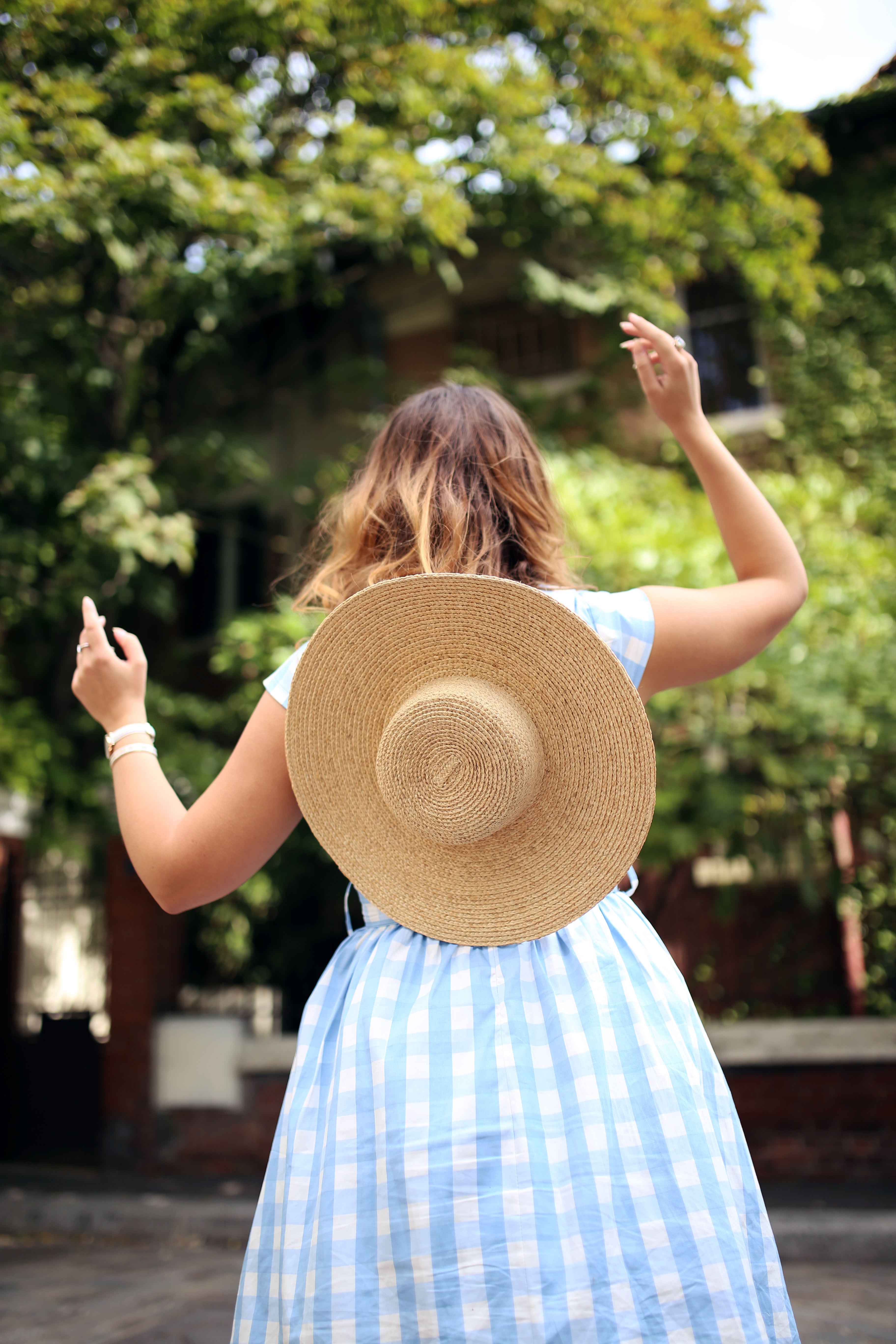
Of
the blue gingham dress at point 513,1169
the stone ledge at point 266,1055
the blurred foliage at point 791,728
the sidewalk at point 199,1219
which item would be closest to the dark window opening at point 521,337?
the blurred foliage at point 791,728

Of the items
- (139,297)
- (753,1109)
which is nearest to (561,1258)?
(753,1109)

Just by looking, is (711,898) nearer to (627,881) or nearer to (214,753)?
(214,753)

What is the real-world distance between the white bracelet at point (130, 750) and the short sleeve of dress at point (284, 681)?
0.60ft

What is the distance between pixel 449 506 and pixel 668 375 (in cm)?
42

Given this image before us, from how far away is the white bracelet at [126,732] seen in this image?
55.1 inches

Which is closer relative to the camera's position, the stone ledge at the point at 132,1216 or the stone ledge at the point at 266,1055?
the stone ledge at the point at 132,1216

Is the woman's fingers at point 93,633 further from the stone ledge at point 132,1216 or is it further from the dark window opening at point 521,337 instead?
the dark window opening at point 521,337

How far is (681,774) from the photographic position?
554cm

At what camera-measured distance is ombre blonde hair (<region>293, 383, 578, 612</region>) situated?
138cm

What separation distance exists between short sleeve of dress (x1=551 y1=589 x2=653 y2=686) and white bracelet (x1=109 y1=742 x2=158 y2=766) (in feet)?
1.90

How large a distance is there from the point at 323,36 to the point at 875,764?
201 inches

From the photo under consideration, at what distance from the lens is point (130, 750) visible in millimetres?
1388

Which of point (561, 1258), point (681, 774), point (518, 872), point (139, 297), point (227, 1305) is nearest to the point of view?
point (561, 1258)

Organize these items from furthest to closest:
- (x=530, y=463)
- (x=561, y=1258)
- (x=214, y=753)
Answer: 1. (x=214, y=753)
2. (x=530, y=463)
3. (x=561, y=1258)
